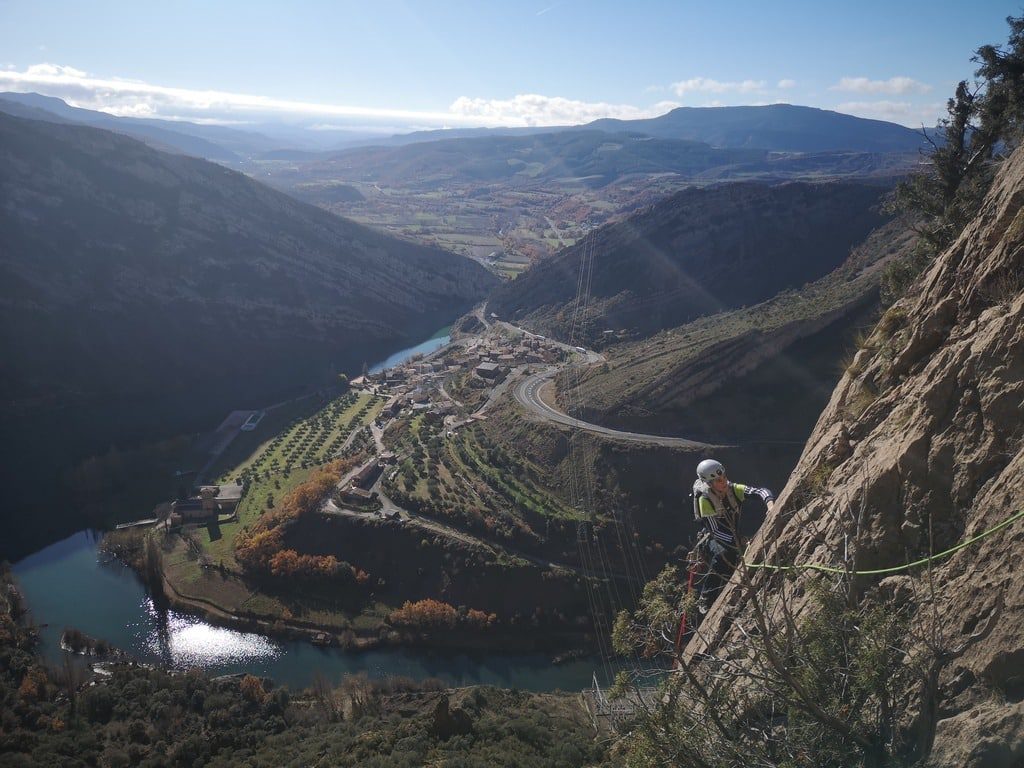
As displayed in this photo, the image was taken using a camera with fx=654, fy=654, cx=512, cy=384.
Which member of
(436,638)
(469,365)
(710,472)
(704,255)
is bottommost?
(436,638)

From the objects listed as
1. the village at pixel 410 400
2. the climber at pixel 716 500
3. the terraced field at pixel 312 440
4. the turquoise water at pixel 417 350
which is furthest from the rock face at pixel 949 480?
the turquoise water at pixel 417 350

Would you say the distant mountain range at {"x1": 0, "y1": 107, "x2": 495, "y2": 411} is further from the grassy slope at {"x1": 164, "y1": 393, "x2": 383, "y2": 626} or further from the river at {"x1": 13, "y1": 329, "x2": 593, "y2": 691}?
the river at {"x1": 13, "y1": 329, "x2": 593, "y2": 691}

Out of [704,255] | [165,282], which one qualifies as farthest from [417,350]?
[704,255]

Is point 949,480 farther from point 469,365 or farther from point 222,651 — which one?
point 469,365

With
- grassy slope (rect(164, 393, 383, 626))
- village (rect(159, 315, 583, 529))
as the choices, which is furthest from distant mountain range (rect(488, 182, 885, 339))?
grassy slope (rect(164, 393, 383, 626))

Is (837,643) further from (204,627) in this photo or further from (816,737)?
(204,627)

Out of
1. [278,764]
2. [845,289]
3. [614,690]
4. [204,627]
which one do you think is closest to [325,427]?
[204,627]

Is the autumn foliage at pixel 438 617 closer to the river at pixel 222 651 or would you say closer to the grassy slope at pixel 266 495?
the river at pixel 222 651

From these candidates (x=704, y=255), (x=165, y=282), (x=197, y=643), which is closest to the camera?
(x=197, y=643)
